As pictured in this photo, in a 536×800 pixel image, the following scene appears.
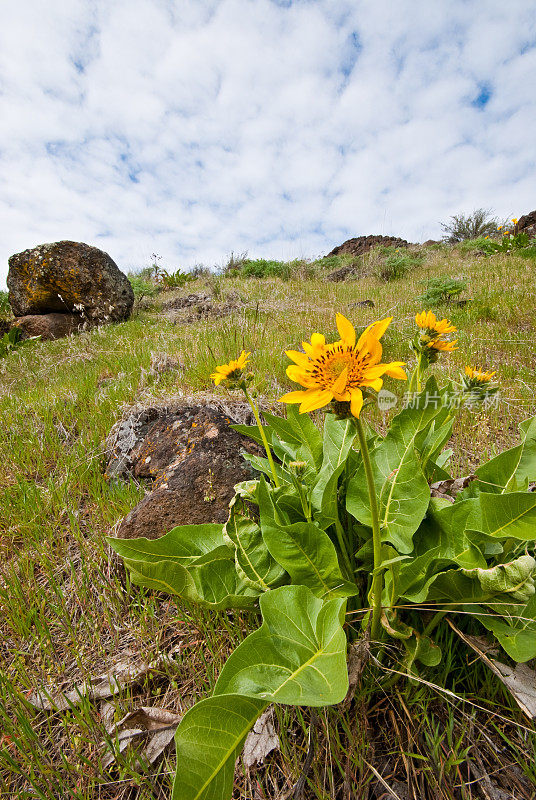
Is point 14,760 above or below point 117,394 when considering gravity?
below

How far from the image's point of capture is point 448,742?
36.1 inches

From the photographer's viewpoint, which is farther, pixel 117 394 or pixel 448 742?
pixel 117 394

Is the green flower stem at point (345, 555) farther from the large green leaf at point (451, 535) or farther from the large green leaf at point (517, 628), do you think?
the large green leaf at point (517, 628)

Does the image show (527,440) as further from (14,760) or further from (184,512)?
(14,760)

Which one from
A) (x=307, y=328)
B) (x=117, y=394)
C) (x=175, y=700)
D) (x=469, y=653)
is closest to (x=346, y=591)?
(x=469, y=653)

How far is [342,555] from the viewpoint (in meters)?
1.27

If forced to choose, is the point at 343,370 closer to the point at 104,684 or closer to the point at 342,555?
the point at 342,555

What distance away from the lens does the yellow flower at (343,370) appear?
0.77 metres

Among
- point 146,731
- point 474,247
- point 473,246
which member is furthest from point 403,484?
point 473,246

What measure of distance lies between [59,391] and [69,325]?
4578 mm

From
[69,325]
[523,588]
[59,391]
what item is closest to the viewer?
[523,588]

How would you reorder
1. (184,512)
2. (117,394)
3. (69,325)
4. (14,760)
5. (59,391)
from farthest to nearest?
(69,325) < (59,391) < (117,394) < (184,512) < (14,760)

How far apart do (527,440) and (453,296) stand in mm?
5114

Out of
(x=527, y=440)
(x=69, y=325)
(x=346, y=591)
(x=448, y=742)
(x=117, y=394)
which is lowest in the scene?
(x=448, y=742)
